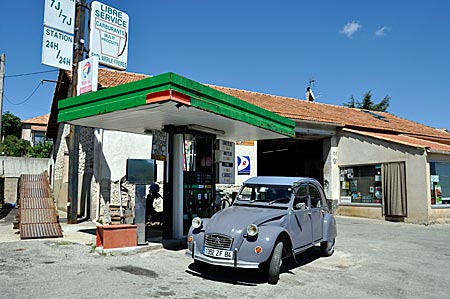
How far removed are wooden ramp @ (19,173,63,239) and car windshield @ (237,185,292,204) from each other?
17.6ft

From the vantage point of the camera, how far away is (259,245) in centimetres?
603

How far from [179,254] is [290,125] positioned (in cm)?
516

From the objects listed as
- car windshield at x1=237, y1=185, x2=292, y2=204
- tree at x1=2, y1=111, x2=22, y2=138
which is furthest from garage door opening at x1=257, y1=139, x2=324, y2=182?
tree at x1=2, y1=111, x2=22, y2=138

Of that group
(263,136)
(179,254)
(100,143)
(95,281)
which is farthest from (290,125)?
(95,281)

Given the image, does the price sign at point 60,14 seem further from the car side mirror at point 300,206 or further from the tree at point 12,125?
the tree at point 12,125

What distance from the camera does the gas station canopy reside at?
709cm

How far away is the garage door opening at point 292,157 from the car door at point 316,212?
12276mm

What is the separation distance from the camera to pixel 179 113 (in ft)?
26.7

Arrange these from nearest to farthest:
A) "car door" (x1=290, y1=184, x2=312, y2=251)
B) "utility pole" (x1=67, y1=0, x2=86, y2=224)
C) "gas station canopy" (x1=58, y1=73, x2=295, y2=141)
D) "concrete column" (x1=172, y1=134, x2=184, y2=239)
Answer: "car door" (x1=290, y1=184, x2=312, y2=251) < "gas station canopy" (x1=58, y1=73, x2=295, y2=141) < "concrete column" (x1=172, y1=134, x2=184, y2=239) < "utility pole" (x1=67, y1=0, x2=86, y2=224)

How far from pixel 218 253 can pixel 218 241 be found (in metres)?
0.18

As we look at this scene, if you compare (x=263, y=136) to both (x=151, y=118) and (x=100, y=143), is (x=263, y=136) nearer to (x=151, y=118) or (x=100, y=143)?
(x=151, y=118)

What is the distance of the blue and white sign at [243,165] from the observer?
16.8m

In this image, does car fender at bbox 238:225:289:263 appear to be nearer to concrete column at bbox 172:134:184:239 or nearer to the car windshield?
the car windshield

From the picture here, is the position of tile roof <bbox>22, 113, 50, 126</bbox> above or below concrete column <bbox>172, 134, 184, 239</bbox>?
above
